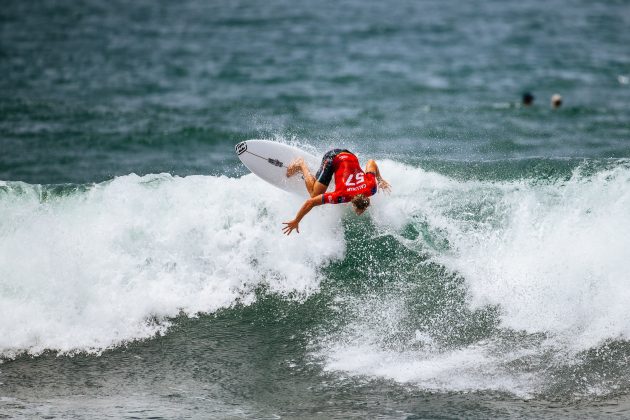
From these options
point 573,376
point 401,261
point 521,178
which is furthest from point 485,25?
point 573,376

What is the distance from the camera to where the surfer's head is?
9594 millimetres

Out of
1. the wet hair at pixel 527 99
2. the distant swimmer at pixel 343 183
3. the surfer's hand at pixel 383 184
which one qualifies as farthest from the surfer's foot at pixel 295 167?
the wet hair at pixel 527 99

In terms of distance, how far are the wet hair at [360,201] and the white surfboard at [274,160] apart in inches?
47.1

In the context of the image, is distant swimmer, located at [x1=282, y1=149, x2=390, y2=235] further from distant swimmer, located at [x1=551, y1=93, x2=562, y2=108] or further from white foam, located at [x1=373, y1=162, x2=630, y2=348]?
distant swimmer, located at [x1=551, y1=93, x2=562, y2=108]

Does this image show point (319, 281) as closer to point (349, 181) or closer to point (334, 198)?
point (334, 198)

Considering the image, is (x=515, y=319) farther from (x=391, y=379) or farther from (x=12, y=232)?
(x=12, y=232)

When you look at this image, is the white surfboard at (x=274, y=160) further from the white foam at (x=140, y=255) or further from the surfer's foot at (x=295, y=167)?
the white foam at (x=140, y=255)

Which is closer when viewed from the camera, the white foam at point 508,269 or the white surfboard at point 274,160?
the white foam at point 508,269

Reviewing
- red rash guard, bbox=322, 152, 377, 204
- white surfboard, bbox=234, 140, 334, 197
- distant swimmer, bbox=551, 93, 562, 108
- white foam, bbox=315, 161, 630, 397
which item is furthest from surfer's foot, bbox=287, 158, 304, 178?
distant swimmer, bbox=551, 93, 562, 108

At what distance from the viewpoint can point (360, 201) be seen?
962 centimetres

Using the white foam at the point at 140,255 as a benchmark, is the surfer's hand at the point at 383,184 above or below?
above

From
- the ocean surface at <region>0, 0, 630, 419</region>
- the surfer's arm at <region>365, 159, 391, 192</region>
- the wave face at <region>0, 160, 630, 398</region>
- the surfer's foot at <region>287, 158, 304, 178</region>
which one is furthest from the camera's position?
the surfer's foot at <region>287, 158, 304, 178</region>

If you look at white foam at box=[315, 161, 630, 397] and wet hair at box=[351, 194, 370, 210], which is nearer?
white foam at box=[315, 161, 630, 397]

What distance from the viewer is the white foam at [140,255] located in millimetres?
9406
